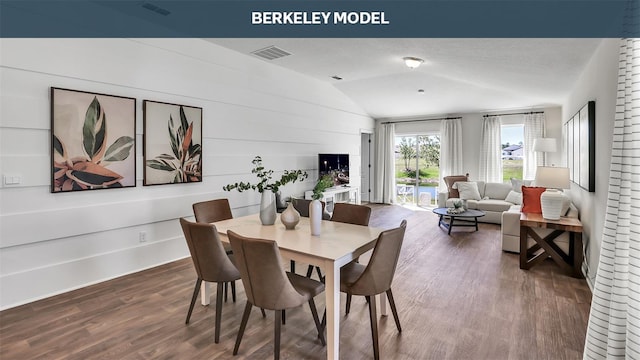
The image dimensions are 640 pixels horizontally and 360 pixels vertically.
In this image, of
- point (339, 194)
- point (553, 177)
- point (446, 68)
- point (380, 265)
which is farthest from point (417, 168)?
point (380, 265)

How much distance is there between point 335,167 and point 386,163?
8.29 ft

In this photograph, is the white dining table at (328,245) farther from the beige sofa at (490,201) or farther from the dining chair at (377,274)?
the beige sofa at (490,201)

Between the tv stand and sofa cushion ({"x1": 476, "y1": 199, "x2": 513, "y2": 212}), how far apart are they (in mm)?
2559

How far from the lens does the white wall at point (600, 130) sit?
2682 mm

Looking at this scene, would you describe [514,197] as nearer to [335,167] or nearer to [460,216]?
[460,216]

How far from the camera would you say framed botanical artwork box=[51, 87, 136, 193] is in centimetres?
304

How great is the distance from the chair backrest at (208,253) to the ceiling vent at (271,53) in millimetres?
2975

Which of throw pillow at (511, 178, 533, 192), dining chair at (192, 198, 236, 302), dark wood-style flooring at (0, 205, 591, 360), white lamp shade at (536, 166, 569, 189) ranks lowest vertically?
dark wood-style flooring at (0, 205, 591, 360)

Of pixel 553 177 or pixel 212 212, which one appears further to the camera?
pixel 553 177

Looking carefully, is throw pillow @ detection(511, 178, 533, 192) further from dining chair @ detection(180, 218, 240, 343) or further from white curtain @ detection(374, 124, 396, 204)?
dining chair @ detection(180, 218, 240, 343)

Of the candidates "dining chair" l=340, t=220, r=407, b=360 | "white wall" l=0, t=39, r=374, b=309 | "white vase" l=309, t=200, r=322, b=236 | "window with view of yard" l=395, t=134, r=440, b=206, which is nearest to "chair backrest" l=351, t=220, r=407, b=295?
"dining chair" l=340, t=220, r=407, b=360

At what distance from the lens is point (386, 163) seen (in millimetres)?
8789

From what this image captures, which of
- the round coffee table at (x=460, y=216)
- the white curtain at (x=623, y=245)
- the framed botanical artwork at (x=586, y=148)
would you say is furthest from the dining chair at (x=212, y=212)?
the round coffee table at (x=460, y=216)
